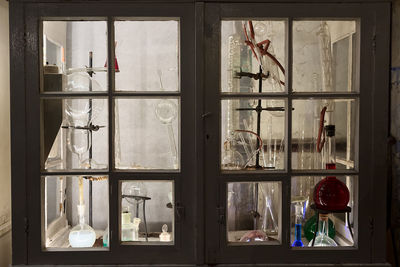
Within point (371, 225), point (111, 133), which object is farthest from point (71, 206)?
point (371, 225)

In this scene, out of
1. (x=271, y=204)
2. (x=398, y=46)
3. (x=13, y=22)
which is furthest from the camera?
(x=271, y=204)

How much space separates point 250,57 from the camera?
216 centimetres

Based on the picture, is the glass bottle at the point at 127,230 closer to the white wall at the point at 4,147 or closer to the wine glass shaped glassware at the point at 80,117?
the wine glass shaped glassware at the point at 80,117

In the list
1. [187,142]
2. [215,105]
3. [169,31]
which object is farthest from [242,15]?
[169,31]

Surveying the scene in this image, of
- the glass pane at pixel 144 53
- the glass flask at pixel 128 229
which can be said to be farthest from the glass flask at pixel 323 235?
the glass pane at pixel 144 53

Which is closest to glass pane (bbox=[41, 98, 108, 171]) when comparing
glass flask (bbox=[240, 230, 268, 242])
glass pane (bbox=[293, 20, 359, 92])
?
glass flask (bbox=[240, 230, 268, 242])

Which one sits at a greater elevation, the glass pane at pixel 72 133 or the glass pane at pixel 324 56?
the glass pane at pixel 324 56

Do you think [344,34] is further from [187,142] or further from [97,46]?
[97,46]

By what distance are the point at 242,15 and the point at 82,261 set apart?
1.18 metres

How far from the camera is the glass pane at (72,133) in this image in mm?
1706

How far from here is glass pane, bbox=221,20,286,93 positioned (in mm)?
1999

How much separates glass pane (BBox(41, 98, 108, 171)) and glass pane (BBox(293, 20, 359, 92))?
3.74 ft

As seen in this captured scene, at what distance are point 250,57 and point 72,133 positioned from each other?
3.36 feet

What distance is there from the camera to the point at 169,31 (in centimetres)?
240
